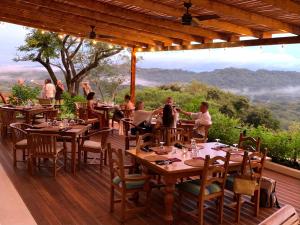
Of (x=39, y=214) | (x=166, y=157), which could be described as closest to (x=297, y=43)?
(x=166, y=157)

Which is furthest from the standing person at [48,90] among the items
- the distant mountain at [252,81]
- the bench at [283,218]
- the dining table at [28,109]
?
the bench at [283,218]

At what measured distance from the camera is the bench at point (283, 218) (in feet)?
6.09

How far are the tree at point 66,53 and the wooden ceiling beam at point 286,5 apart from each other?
11.2m

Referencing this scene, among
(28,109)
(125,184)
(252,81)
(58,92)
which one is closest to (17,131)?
(28,109)

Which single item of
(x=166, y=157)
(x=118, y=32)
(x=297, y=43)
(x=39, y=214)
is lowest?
(x=39, y=214)

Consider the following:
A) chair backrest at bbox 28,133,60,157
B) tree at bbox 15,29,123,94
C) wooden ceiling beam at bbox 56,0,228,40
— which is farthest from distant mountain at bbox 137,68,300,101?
chair backrest at bbox 28,133,60,157

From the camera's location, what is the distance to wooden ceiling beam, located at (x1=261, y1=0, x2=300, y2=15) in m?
4.62

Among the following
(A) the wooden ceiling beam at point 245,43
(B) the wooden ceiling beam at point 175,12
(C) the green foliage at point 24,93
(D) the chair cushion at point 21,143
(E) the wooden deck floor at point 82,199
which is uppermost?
(B) the wooden ceiling beam at point 175,12

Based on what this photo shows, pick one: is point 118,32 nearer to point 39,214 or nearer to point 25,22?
point 25,22

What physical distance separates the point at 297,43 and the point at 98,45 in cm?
1053

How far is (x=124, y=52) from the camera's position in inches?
653

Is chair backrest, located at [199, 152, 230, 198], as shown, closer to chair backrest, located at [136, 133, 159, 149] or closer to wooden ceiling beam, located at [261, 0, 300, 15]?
chair backrest, located at [136, 133, 159, 149]

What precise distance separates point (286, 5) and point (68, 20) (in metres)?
5.82

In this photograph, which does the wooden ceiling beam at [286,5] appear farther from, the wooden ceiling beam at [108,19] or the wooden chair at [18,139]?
the wooden chair at [18,139]
